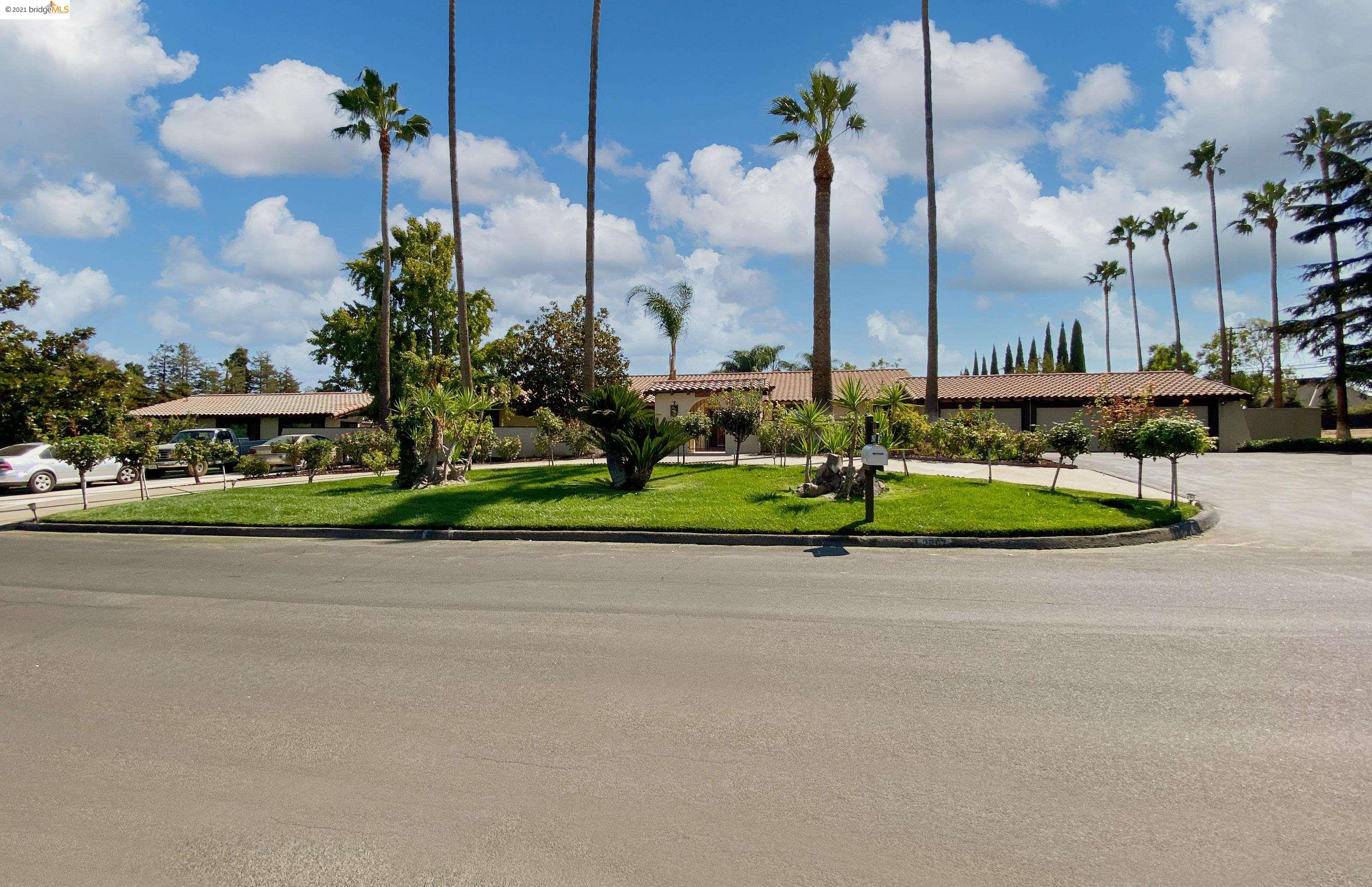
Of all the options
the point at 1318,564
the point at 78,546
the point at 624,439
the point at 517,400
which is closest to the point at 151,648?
the point at 78,546

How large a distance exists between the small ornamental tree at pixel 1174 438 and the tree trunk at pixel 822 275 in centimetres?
950

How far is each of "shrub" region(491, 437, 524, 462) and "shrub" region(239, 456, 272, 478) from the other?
28.1 ft

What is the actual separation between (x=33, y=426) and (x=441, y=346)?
18408 millimetres

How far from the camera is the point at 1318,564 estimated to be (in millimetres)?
9164

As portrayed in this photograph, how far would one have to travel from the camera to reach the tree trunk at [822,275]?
21.9m

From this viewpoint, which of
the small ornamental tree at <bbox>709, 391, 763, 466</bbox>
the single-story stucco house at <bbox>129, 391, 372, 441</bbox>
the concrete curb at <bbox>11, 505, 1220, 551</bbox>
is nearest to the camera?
the concrete curb at <bbox>11, 505, 1220, 551</bbox>

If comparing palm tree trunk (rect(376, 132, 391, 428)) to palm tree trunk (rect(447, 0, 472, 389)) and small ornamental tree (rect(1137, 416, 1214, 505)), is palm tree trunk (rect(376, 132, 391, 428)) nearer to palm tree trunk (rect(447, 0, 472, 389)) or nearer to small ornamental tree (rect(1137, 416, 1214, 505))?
palm tree trunk (rect(447, 0, 472, 389))

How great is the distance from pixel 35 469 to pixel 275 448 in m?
6.32

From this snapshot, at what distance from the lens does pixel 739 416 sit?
2119 cm

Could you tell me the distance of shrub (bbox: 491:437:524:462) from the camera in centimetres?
3042

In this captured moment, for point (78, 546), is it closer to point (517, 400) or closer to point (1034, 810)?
point (1034, 810)

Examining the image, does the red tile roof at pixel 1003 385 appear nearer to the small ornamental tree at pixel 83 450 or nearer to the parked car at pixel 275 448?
the parked car at pixel 275 448

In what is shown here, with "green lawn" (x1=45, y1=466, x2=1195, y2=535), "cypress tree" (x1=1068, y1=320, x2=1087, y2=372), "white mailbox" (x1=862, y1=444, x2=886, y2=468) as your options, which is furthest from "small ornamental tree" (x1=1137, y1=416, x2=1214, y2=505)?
"cypress tree" (x1=1068, y1=320, x2=1087, y2=372)

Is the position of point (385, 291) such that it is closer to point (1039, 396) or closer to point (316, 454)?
point (316, 454)
